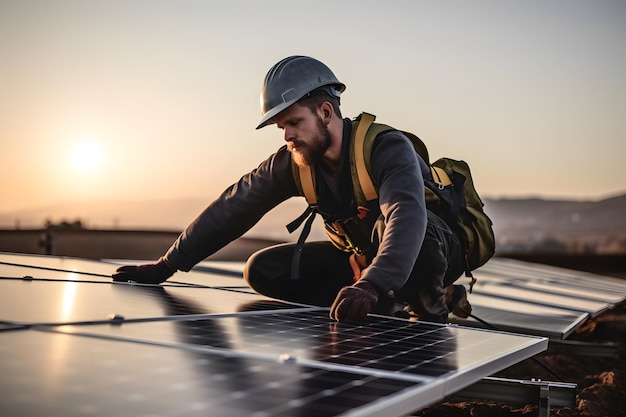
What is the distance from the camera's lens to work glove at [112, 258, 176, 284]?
4.73 m

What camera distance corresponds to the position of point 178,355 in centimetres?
232

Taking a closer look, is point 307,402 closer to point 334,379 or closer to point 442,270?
point 334,379

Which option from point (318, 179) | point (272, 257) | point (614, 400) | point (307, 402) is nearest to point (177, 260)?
point (272, 257)

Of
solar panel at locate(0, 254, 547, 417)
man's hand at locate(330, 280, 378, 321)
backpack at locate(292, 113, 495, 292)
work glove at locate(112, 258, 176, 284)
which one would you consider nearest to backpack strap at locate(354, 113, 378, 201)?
backpack at locate(292, 113, 495, 292)

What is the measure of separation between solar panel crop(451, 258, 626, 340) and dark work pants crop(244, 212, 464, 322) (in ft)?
3.67

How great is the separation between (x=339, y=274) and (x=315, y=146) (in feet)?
3.32

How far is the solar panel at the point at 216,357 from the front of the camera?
1819 millimetres

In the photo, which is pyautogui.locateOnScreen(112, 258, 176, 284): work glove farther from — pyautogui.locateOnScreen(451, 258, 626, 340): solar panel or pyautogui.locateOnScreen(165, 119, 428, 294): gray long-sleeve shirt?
pyautogui.locateOnScreen(451, 258, 626, 340): solar panel

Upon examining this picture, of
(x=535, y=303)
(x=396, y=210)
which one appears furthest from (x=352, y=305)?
(x=535, y=303)

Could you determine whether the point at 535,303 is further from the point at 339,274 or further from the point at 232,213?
the point at 232,213

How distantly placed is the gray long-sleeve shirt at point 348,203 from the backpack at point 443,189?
0.06 meters

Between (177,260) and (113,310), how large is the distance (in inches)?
65.7

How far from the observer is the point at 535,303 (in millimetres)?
7887

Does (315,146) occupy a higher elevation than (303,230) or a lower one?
higher
